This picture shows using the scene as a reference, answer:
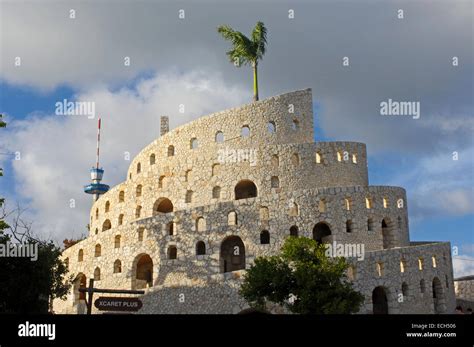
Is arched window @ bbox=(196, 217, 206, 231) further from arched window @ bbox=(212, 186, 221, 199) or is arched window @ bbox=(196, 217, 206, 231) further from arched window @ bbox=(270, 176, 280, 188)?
arched window @ bbox=(270, 176, 280, 188)

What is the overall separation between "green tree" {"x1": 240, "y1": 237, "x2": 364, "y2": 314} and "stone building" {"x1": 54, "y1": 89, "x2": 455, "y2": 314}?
18.4 feet

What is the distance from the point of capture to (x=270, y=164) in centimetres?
4400

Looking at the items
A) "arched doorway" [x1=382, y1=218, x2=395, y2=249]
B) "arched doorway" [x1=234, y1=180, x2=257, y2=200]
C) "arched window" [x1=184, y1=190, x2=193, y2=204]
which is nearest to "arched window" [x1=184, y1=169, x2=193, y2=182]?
"arched window" [x1=184, y1=190, x2=193, y2=204]

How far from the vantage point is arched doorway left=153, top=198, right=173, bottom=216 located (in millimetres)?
49156

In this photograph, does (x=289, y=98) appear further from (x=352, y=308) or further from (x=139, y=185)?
(x=352, y=308)

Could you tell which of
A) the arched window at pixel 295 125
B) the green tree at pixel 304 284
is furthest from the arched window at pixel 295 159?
the green tree at pixel 304 284

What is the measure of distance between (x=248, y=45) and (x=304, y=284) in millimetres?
31701

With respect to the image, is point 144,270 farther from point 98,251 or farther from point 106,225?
point 106,225

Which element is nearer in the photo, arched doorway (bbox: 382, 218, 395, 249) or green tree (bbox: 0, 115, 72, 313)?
green tree (bbox: 0, 115, 72, 313)

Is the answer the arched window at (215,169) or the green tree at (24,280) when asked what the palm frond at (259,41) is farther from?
the green tree at (24,280)

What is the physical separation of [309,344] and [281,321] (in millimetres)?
792

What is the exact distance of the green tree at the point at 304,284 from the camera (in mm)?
28844

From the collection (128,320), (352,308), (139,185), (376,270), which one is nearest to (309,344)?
(128,320)

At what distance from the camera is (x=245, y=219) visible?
131ft
